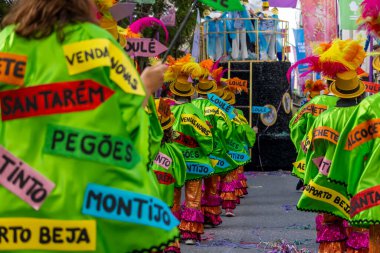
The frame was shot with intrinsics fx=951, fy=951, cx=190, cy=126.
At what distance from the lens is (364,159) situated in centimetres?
609

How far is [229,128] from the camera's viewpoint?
555 inches

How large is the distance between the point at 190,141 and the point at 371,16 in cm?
572

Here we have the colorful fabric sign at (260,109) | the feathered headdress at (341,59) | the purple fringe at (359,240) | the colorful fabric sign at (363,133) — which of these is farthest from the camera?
the colorful fabric sign at (260,109)

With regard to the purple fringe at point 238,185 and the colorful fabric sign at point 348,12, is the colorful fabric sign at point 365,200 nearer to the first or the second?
the colorful fabric sign at point 348,12

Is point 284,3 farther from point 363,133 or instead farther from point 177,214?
point 363,133

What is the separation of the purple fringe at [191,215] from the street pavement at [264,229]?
0.92ft

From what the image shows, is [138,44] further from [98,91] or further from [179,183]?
[179,183]

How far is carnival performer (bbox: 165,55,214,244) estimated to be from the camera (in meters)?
11.2

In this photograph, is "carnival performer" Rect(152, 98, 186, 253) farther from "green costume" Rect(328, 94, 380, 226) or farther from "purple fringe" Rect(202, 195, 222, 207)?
"purple fringe" Rect(202, 195, 222, 207)

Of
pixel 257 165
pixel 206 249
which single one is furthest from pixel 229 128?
pixel 257 165

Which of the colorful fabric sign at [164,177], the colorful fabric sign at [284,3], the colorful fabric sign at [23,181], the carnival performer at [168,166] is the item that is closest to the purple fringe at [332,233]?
the carnival performer at [168,166]

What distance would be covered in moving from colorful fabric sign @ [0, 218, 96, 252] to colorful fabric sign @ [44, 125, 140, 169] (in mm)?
286

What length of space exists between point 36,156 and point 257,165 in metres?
21.9

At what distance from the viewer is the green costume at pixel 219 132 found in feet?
43.7
